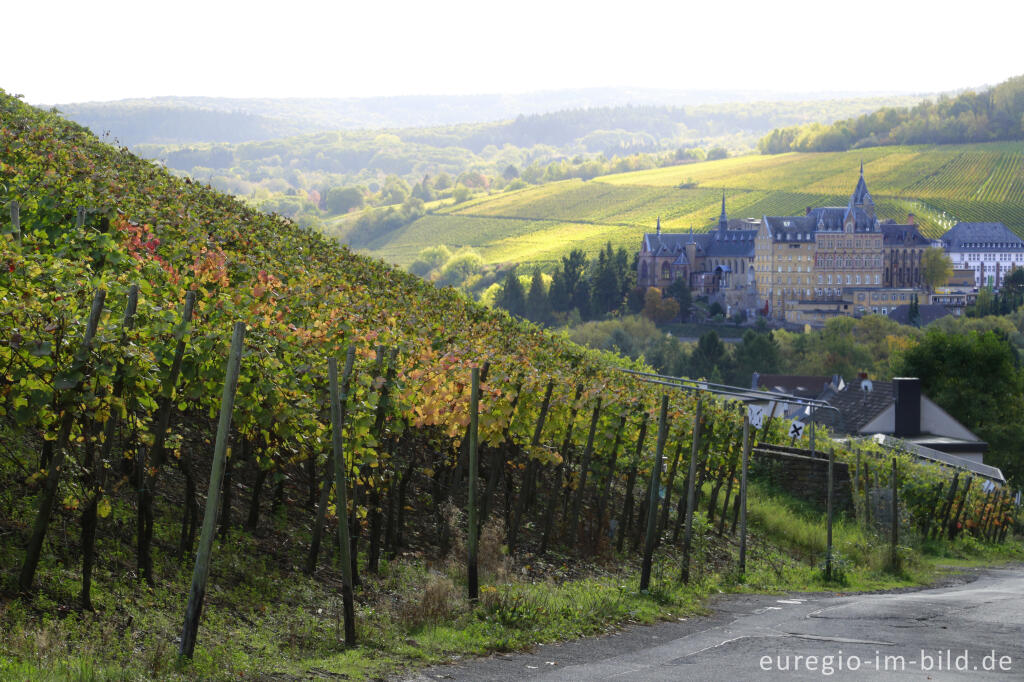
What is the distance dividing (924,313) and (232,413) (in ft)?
538

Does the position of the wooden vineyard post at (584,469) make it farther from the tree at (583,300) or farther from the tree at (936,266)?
the tree at (936,266)

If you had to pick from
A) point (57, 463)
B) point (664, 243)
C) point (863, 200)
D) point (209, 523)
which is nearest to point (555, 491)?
point (209, 523)

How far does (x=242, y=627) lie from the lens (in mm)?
7965

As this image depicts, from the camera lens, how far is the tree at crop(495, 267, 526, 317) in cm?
14800

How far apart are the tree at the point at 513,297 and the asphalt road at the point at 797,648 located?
134678mm

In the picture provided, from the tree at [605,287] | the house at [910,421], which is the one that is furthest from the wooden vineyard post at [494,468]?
the tree at [605,287]

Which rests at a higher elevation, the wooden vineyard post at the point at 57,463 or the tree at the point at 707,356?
the wooden vineyard post at the point at 57,463

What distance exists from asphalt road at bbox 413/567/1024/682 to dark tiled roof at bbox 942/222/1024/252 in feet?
578

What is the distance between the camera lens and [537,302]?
14738 cm

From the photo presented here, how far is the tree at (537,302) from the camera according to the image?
14688cm

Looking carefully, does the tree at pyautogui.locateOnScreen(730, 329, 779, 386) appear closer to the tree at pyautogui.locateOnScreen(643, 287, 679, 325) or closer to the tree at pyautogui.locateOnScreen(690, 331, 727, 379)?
the tree at pyautogui.locateOnScreen(690, 331, 727, 379)

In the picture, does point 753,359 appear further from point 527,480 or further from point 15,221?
point 15,221

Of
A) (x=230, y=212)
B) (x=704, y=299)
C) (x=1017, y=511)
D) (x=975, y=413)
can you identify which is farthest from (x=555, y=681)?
(x=704, y=299)

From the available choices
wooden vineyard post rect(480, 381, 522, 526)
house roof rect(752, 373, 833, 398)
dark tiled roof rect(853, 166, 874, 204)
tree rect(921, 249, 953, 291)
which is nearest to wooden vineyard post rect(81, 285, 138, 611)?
wooden vineyard post rect(480, 381, 522, 526)
